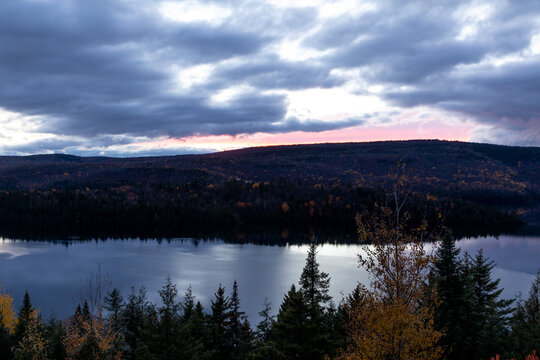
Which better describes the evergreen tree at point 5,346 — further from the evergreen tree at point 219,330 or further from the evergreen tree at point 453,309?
the evergreen tree at point 453,309

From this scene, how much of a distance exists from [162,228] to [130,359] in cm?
10566

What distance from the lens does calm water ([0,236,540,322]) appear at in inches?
2238

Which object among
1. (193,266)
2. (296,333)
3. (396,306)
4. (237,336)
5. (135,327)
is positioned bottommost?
(193,266)

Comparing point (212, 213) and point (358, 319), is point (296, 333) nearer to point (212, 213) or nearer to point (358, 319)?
point (358, 319)

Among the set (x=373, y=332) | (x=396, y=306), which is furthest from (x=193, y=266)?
(x=396, y=306)

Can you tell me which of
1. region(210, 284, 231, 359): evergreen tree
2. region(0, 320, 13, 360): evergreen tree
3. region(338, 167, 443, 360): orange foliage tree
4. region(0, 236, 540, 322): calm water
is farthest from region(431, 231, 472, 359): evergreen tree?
region(0, 320, 13, 360): evergreen tree

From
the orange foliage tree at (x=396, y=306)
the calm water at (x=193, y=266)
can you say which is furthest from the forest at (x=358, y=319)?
the calm water at (x=193, y=266)

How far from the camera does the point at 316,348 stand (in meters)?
18.9

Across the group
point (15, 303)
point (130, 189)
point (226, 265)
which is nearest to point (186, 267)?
point (226, 265)

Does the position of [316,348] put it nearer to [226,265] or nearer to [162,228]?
[226,265]

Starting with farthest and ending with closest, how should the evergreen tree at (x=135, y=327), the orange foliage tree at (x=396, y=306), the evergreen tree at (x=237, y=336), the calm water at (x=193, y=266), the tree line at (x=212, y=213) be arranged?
1. the tree line at (x=212, y=213)
2. the calm water at (x=193, y=266)
3. the evergreen tree at (x=237, y=336)
4. the evergreen tree at (x=135, y=327)
5. the orange foliage tree at (x=396, y=306)

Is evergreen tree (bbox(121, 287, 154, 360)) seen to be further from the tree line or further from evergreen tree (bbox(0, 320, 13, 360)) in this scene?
the tree line

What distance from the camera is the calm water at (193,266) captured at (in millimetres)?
56844

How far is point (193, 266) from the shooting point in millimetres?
75000
